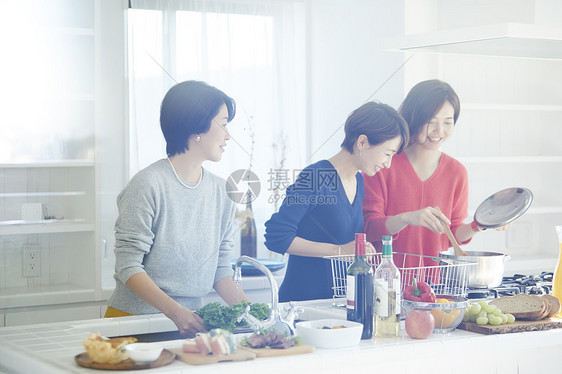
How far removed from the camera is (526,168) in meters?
3.69

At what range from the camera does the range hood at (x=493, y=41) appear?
5.81ft

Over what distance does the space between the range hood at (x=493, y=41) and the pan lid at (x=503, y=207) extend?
42cm

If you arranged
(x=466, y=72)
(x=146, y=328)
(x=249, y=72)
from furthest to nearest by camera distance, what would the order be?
1. (x=466, y=72)
2. (x=249, y=72)
3. (x=146, y=328)

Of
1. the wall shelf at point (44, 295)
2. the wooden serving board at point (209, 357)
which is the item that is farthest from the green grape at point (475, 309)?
the wall shelf at point (44, 295)

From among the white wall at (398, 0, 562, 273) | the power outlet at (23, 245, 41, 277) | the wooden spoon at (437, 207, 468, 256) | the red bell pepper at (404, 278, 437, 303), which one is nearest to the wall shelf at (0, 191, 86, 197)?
the power outlet at (23, 245, 41, 277)

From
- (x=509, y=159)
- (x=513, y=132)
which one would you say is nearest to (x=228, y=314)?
(x=509, y=159)

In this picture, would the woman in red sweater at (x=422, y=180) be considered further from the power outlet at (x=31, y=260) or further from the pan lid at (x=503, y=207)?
the power outlet at (x=31, y=260)

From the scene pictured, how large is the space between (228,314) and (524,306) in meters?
0.72

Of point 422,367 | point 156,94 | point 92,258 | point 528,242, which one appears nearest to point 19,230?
point 92,258

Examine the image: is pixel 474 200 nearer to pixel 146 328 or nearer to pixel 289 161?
pixel 289 161

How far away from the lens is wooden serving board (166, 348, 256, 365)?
53.1 inches

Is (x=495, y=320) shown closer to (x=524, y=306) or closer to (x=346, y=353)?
(x=524, y=306)

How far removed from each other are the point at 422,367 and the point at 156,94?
159cm

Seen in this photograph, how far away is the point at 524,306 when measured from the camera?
1.75 metres
